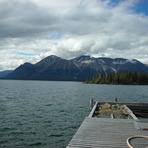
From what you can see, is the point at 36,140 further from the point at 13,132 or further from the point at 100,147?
the point at 100,147

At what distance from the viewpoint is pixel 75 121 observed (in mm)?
28656

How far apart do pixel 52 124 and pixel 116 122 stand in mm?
12767

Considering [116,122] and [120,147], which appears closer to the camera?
[120,147]

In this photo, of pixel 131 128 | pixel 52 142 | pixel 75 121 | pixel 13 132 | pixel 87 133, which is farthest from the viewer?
pixel 75 121

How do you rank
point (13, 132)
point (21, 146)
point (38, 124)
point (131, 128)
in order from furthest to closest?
point (38, 124) < point (13, 132) < point (21, 146) < point (131, 128)

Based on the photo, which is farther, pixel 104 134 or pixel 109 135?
pixel 104 134

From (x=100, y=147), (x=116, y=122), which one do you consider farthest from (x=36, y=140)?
(x=100, y=147)

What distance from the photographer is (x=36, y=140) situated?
19750 millimetres

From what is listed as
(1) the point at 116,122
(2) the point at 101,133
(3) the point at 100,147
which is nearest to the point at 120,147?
(3) the point at 100,147

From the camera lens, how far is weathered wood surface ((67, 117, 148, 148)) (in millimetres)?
10109

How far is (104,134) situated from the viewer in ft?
39.3

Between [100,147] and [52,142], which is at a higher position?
[100,147]

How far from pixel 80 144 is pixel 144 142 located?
10.9ft

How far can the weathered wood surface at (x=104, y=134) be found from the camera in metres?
10.1
